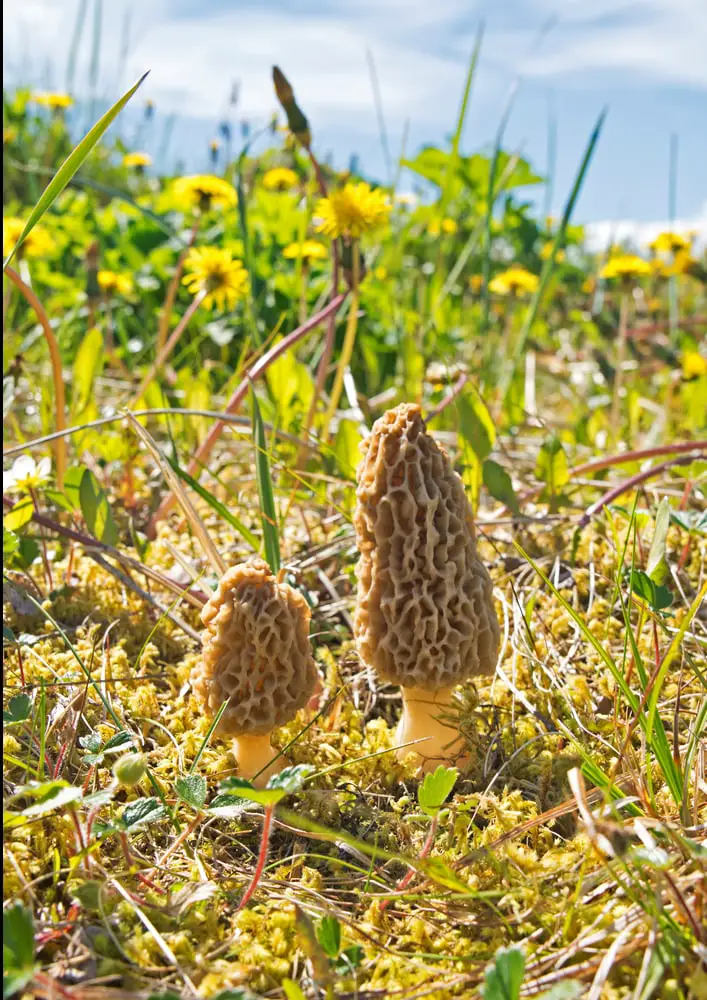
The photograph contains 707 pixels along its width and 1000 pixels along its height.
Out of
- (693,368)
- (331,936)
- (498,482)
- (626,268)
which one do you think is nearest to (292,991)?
(331,936)

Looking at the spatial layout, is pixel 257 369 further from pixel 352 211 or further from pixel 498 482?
pixel 498 482

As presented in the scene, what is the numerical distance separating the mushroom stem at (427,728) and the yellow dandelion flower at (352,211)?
4.48 feet

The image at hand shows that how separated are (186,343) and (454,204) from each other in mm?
2441

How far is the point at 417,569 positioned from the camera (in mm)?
1729

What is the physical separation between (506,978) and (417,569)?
79 centimetres

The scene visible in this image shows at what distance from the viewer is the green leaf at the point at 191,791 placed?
142 cm

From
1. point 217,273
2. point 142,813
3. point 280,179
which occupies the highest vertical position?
point 280,179

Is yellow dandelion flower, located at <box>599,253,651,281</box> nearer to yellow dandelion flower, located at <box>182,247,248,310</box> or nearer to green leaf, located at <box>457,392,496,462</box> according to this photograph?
green leaf, located at <box>457,392,496,462</box>

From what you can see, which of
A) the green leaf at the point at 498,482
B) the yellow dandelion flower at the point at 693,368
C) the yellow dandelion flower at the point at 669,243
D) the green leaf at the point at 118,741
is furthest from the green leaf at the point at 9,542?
the yellow dandelion flower at the point at 669,243

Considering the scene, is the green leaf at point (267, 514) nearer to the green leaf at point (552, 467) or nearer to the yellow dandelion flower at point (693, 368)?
the green leaf at point (552, 467)

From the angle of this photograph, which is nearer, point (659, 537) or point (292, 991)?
point (292, 991)

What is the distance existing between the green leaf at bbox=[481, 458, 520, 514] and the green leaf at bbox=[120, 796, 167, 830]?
1264 mm

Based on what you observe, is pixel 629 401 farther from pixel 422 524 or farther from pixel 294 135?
pixel 422 524

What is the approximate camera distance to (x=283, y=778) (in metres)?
1.24
